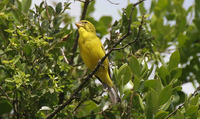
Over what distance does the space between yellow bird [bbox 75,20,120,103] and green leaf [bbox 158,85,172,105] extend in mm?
1160

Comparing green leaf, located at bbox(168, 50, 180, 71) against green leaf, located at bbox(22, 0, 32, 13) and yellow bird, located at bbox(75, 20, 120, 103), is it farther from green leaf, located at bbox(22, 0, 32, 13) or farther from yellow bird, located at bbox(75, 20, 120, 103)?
green leaf, located at bbox(22, 0, 32, 13)

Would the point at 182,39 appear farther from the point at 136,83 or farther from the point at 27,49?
the point at 27,49

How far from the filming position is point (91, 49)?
15.3 ft

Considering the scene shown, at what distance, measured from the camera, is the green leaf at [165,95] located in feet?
10.4

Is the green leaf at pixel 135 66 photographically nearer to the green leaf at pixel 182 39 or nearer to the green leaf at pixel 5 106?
the green leaf at pixel 5 106

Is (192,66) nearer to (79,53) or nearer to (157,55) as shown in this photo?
(157,55)

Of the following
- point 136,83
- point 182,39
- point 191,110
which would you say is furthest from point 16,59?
point 182,39

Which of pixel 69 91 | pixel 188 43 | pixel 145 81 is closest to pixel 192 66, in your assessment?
pixel 188 43

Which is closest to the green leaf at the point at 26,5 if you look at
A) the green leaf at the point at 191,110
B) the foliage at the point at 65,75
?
the foliage at the point at 65,75

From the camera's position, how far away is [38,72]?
3615 millimetres

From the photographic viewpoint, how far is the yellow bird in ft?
14.7

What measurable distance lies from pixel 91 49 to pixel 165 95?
170 centimetres

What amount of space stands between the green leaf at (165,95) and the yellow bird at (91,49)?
1.16 meters

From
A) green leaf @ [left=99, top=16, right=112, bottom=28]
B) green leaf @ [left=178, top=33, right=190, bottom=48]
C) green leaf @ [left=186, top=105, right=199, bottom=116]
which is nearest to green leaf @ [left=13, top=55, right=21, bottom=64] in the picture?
green leaf @ [left=186, top=105, right=199, bottom=116]
